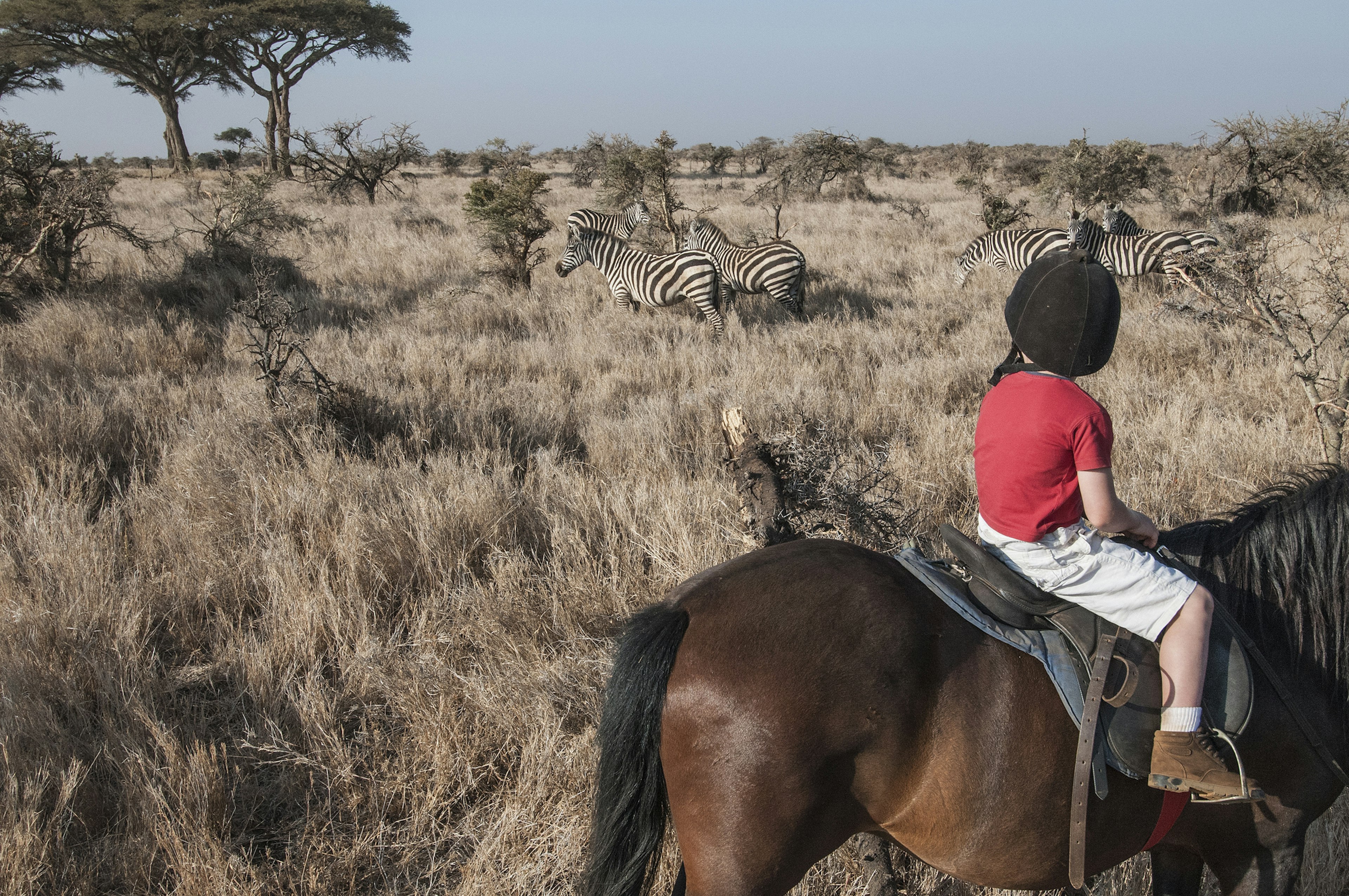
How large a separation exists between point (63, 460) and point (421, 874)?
418 cm

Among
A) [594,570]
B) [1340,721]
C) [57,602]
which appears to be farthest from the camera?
[594,570]

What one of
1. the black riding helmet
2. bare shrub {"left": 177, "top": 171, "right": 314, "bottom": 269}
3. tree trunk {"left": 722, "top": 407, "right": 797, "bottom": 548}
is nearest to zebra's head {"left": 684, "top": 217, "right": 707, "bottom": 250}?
bare shrub {"left": 177, "top": 171, "right": 314, "bottom": 269}

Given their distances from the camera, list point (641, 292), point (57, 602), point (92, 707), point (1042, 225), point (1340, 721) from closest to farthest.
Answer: point (1340, 721) → point (92, 707) → point (57, 602) → point (641, 292) → point (1042, 225)

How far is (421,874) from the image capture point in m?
2.56

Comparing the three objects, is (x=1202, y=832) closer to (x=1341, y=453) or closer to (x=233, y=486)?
(x=1341, y=453)

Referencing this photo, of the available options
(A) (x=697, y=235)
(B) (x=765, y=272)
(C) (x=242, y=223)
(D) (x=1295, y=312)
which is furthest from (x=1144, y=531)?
(C) (x=242, y=223)

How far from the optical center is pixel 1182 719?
6.10 ft

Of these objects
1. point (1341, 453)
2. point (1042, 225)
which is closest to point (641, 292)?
point (1341, 453)

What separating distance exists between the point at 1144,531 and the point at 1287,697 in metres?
0.53

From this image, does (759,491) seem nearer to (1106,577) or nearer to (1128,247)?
(1106,577)

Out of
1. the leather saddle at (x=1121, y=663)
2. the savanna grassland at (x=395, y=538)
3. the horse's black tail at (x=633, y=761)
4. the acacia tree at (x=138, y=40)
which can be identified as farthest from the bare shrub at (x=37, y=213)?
the acacia tree at (x=138, y=40)

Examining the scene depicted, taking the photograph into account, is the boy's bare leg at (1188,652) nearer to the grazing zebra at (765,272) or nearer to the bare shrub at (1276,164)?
the grazing zebra at (765,272)

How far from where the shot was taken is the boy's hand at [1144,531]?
2.03 metres

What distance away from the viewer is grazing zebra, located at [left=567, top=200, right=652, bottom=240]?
1511 centimetres
